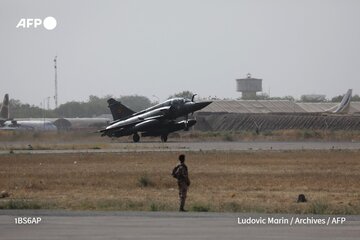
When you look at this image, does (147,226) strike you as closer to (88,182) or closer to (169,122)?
(88,182)

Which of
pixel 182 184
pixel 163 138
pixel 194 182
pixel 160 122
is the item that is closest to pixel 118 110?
pixel 163 138

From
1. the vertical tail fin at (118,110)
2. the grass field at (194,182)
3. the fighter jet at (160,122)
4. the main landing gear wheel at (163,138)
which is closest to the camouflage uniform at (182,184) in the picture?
the grass field at (194,182)

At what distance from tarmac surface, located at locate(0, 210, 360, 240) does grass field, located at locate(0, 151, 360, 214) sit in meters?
1.99

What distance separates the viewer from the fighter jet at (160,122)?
75.1 m

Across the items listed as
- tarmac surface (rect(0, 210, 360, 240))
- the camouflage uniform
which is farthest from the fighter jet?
tarmac surface (rect(0, 210, 360, 240))

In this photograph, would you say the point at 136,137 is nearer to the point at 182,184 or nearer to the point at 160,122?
the point at 160,122

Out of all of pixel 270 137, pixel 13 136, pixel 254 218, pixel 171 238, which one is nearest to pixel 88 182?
pixel 254 218

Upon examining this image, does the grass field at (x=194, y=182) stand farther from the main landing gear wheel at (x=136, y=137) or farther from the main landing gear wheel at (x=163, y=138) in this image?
the main landing gear wheel at (x=136, y=137)

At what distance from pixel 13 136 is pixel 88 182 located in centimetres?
3575

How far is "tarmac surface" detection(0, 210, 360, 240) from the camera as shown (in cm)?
1655

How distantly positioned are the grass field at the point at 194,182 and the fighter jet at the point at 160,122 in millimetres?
23774

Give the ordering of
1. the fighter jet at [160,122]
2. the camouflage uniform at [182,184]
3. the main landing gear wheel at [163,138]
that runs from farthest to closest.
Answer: the main landing gear wheel at [163,138], the fighter jet at [160,122], the camouflage uniform at [182,184]

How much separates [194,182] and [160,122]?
42963mm

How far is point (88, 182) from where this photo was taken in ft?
106
